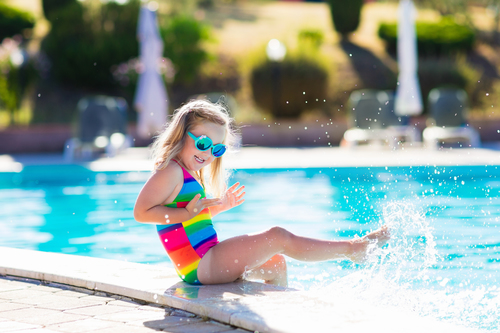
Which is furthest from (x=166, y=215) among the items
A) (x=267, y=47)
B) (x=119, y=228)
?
(x=267, y=47)

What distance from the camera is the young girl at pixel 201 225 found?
9.40ft

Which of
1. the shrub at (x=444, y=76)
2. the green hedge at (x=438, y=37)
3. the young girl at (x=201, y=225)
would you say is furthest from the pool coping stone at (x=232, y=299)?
the green hedge at (x=438, y=37)

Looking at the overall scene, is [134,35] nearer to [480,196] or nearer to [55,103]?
[55,103]

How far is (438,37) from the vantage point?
2103 centimetres

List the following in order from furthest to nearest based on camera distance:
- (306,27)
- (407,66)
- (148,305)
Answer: (306,27) < (407,66) < (148,305)

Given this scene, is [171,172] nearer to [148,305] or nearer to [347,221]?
[148,305]

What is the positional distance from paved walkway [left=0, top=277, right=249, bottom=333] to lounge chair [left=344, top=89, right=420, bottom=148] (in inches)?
400

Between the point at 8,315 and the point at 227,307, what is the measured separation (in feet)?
2.96

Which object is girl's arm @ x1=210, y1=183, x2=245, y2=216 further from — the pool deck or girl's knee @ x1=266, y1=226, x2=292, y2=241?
the pool deck

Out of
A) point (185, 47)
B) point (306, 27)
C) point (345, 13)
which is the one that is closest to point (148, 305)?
point (185, 47)

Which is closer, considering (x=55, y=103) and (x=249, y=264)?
(x=249, y=264)

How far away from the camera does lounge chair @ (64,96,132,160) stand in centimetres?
1175

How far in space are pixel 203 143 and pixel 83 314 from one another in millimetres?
914

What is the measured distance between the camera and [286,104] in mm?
15086
